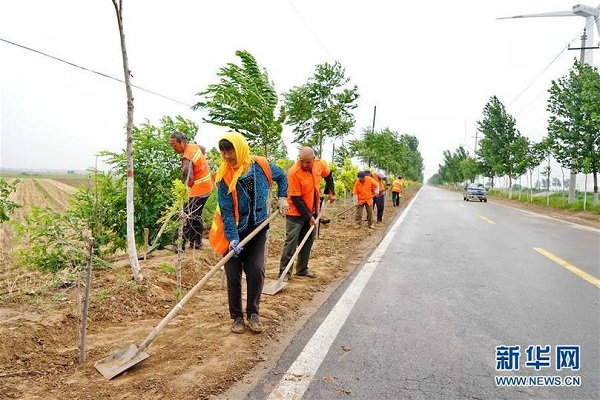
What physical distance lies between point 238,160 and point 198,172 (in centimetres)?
258

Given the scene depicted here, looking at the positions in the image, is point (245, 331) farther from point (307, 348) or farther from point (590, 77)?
point (590, 77)

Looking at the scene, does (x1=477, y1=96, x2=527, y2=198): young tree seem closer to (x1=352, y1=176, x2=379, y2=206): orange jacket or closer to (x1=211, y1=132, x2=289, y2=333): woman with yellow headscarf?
(x1=352, y1=176, x2=379, y2=206): orange jacket

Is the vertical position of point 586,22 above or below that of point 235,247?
above

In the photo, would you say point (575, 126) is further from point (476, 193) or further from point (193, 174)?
point (193, 174)

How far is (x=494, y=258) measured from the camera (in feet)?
23.4

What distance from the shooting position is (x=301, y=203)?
5559 millimetres

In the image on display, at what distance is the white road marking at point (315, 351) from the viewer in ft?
8.77

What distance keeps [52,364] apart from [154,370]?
0.79m

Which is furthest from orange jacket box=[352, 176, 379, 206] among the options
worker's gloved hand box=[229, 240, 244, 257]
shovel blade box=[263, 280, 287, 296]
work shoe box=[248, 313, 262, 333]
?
worker's gloved hand box=[229, 240, 244, 257]

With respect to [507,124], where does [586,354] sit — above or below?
below

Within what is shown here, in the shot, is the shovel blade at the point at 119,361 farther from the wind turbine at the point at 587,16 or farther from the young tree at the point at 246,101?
the wind turbine at the point at 587,16

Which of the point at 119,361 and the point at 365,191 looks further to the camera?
the point at 365,191

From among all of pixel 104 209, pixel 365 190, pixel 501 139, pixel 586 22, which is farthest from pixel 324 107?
pixel 501 139

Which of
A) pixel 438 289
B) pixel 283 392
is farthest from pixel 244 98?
pixel 283 392
